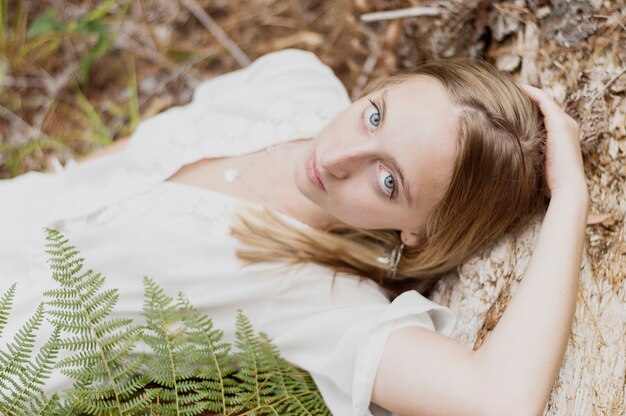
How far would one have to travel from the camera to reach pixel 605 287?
1729 millimetres

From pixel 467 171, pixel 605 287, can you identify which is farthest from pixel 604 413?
pixel 467 171

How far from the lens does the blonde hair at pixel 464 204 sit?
182 centimetres

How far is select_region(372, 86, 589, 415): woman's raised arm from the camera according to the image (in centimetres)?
167

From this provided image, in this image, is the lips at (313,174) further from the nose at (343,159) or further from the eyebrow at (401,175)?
the eyebrow at (401,175)

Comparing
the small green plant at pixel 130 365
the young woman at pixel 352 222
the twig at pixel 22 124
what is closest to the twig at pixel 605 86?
the young woman at pixel 352 222

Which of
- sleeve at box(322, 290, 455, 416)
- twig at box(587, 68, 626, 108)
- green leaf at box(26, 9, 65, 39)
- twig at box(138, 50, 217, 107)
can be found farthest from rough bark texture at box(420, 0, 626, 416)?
green leaf at box(26, 9, 65, 39)

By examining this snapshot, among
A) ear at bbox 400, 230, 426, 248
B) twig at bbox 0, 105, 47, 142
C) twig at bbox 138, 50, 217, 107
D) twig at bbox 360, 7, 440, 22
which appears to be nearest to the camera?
ear at bbox 400, 230, 426, 248

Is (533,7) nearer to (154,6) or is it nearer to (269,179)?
(269,179)

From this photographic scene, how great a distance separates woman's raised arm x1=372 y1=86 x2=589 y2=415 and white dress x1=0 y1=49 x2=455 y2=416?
9 cm

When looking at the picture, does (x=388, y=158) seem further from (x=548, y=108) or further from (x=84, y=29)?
(x=84, y=29)

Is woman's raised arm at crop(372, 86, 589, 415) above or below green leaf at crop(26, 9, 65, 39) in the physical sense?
below

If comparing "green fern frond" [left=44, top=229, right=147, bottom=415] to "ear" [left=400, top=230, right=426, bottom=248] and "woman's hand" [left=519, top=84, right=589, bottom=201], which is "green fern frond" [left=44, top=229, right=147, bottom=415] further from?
"woman's hand" [left=519, top=84, right=589, bottom=201]

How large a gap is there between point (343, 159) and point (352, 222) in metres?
0.25

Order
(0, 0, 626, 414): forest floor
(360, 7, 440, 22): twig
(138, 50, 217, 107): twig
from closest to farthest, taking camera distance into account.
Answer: (360, 7, 440, 22): twig → (0, 0, 626, 414): forest floor → (138, 50, 217, 107): twig
